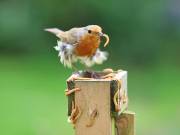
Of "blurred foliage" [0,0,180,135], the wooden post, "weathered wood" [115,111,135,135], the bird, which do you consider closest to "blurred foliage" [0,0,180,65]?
"blurred foliage" [0,0,180,135]

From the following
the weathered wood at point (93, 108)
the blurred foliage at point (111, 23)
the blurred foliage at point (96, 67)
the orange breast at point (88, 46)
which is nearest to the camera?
the weathered wood at point (93, 108)

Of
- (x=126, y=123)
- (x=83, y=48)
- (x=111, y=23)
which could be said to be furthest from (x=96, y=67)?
(x=126, y=123)

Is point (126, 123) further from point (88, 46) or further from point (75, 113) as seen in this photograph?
point (88, 46)

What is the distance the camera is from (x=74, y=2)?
39.8 ft

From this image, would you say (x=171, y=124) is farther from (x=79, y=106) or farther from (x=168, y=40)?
(x=79, y=106)

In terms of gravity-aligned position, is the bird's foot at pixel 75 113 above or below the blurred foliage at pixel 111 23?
below

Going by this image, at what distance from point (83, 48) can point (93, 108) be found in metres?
1.75

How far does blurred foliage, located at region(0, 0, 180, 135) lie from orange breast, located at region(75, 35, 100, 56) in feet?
12.4

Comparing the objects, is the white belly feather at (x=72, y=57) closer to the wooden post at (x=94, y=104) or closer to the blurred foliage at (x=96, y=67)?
the wooden post at (x=94, y=104)

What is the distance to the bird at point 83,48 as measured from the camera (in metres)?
4.63

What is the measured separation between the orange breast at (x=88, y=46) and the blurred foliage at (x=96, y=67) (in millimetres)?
3787

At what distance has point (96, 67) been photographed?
35.0 ft

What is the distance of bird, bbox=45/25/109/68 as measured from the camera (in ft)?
15.2

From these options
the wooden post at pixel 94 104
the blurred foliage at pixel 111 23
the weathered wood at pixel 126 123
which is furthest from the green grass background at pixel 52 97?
the wooden post at pixel 94 104
